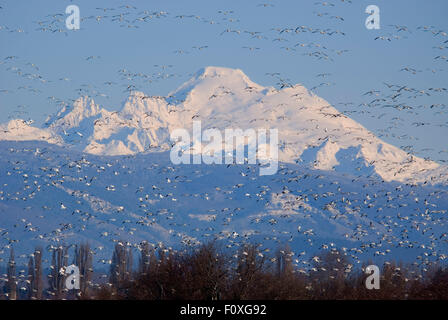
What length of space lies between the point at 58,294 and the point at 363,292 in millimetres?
81042

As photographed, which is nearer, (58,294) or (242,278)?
(242,278)

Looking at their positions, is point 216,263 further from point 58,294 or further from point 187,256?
point 58,294
